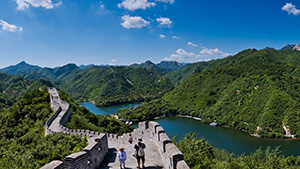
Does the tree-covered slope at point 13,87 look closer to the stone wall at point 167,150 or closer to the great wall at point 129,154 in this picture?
the great wall at point 129,154

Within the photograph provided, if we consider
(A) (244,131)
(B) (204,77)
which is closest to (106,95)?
(B) (204,77)

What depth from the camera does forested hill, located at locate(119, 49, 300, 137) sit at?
65.1m

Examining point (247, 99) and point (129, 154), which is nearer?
point (129, 154)

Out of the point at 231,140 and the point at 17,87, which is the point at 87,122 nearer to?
the point at 231,140

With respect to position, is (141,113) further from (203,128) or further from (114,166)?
(114,166)

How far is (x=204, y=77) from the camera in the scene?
124312 millimetres

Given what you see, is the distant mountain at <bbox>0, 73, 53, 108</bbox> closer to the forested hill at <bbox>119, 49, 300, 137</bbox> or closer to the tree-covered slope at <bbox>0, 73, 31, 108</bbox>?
the tree-covered slope at <bbox>0, 73, 31, 108</bbox>

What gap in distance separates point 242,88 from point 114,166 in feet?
306

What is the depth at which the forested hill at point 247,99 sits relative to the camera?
214 ft

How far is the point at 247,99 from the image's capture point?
82.6 meters

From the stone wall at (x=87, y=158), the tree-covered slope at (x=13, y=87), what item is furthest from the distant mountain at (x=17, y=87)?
the stone wall at (x=87, y=158)

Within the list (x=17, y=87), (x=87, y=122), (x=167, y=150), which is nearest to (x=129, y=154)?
(x=167, y=150)

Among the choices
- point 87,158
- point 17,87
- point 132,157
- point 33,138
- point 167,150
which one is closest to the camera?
point 167,150

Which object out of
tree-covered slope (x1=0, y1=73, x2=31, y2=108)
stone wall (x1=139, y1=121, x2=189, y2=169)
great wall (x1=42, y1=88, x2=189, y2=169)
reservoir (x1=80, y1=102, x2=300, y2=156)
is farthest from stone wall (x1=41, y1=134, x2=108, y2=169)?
tree-covered slope (x1=0, y1=73, x2=31, y2=108)
